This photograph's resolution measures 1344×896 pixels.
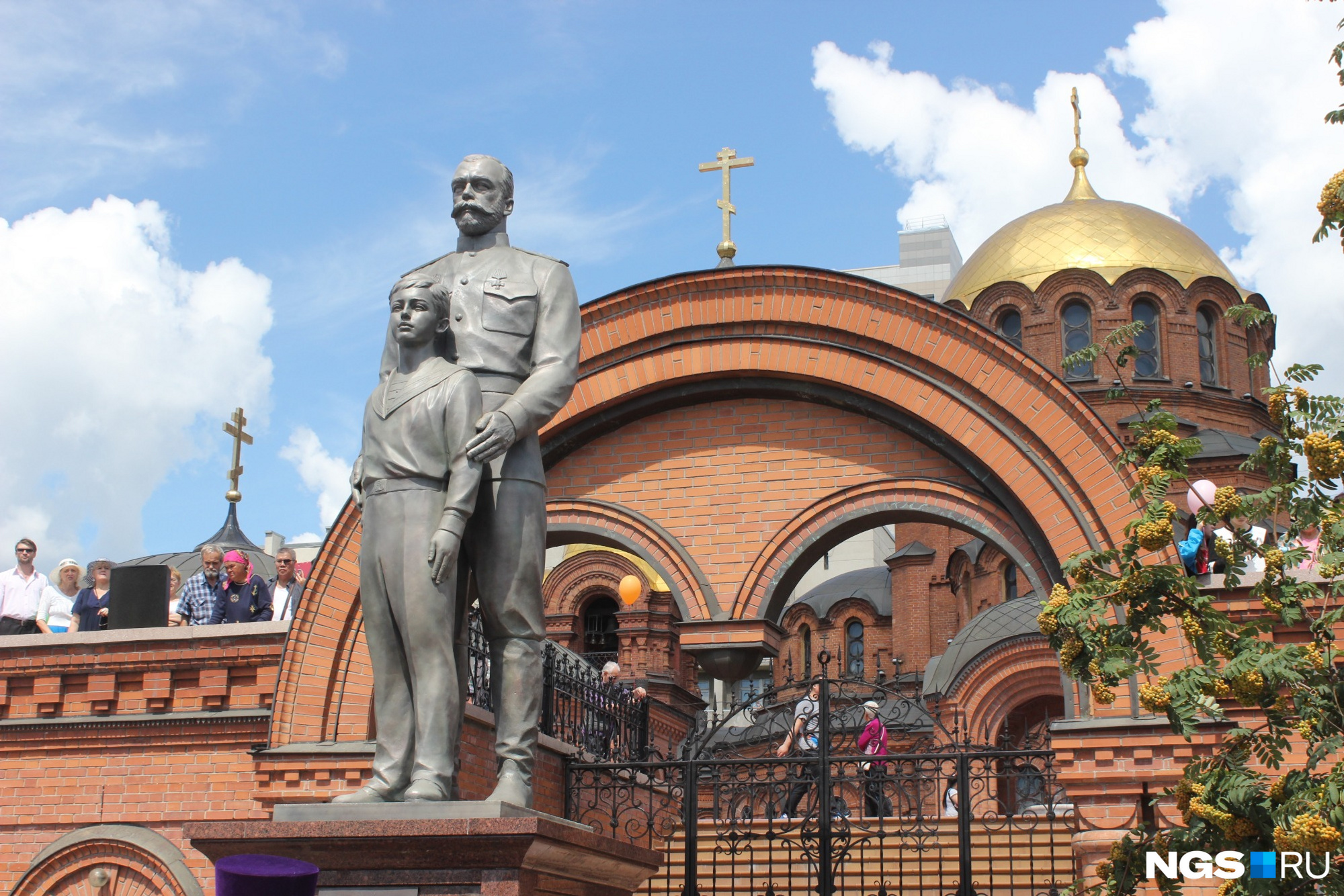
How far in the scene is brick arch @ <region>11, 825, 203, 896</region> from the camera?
9.88 metres

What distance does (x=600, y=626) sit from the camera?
3341cm

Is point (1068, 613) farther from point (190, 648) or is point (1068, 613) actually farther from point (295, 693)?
point (190, 648)

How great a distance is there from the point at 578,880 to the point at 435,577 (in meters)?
1.26

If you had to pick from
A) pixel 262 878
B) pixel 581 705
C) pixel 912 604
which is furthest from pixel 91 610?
pixel 912 604

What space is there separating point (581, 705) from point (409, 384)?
19.9ft

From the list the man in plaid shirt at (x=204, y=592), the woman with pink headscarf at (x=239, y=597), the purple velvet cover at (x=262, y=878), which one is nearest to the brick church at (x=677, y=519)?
the woman with pink headscarf at (x=239, y=597)

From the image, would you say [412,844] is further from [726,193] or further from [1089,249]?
[1089,249]

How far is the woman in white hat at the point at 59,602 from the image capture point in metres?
11.3

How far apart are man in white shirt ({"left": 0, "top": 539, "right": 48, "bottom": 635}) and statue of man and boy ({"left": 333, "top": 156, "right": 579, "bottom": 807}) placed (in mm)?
6854

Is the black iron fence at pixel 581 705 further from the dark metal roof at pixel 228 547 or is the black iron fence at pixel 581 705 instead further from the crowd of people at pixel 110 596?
the dark metal roof at pixel 228 547

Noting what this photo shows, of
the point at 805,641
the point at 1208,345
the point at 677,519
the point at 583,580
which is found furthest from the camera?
the point at 805,641

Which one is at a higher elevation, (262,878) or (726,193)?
(726,193)

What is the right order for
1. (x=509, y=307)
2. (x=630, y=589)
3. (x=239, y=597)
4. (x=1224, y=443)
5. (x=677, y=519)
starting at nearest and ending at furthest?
(x=509, y=307)
(x=677, y=519)
(x=239, y=597)
(x=1224, y=443)
(x=630, y=589)

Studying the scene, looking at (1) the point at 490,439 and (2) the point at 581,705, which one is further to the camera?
(2) the point at 581,705
